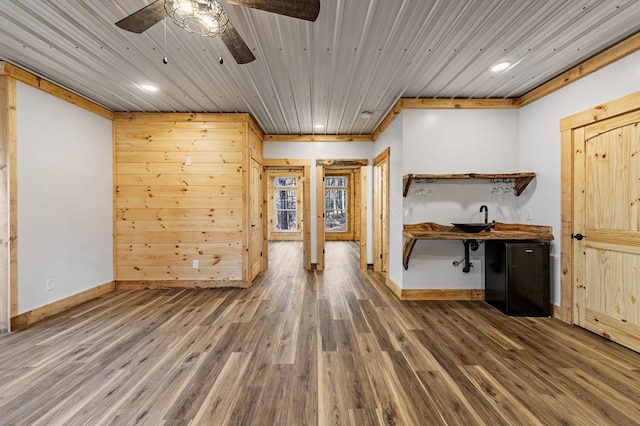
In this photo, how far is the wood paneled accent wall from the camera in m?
4.10

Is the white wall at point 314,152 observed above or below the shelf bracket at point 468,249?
above

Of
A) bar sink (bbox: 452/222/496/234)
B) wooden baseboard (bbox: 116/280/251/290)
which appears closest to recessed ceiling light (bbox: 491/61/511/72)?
bar sink (bbox: 452/222/496/234)

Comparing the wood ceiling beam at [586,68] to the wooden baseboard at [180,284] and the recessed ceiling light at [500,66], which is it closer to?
the recessed ceiling light at [500,66]

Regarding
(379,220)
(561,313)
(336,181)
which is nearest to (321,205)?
(379,220)

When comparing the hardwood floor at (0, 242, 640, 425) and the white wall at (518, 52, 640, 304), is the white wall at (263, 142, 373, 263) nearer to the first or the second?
the hardwood floor at (0, 242, 640, 425)

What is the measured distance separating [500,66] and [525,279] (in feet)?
7.73

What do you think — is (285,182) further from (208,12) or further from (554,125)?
(208,12)

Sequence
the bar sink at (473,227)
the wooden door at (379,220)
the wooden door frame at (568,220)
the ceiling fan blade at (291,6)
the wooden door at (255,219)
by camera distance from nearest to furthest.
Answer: the ceiling fan blade at (291,6) → the wooden door frame at (568,220) → the bar sink at (473,227) → the wooden door at (255,219) → the wooden door at (379,220)

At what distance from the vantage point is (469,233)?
10.6 ft

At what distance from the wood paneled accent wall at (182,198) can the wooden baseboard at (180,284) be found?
15mm

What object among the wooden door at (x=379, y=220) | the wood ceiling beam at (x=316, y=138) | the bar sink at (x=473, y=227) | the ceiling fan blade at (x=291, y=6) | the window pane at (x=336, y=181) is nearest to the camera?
the ceiling fan blade at (x=291, y=6)

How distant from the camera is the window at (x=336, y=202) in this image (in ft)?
33.3

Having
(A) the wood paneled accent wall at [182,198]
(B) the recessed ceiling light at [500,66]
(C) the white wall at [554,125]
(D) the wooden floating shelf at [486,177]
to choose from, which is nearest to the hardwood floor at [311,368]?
(A) the wood paneled accent wall at [182,198]

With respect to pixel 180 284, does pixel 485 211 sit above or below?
above
